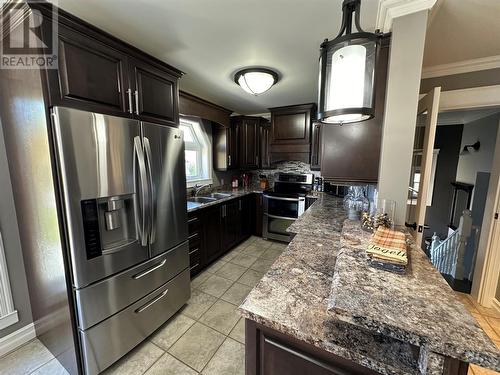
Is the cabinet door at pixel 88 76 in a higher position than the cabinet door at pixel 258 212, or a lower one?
higher

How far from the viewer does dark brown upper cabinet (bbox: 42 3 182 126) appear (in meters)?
1.17

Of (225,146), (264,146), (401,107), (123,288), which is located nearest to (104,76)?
(123,288)

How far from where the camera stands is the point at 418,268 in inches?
35.6

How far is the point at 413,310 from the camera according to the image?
2.15 ft

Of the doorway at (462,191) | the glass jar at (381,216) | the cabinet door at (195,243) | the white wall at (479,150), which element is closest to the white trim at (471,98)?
the doorway at (462,191)

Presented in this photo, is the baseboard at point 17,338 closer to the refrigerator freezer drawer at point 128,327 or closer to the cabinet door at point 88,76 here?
the refrigerator freezer drawer at point 128,327

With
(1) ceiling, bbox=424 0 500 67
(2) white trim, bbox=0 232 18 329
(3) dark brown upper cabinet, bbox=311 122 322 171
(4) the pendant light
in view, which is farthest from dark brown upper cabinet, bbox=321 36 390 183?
(2) white trim, bbox=0 232 18 329

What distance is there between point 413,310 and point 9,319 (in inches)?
103

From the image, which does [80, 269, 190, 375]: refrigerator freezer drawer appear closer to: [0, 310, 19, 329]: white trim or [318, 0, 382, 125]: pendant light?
[0, 310, 19, 329]: white trim

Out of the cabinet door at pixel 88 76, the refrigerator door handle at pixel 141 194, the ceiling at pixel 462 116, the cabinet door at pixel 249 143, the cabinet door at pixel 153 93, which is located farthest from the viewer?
the cabinet door at pixel 249 143

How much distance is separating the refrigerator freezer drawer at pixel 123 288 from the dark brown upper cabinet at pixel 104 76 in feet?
3.73

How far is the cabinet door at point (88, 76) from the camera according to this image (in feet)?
3.83

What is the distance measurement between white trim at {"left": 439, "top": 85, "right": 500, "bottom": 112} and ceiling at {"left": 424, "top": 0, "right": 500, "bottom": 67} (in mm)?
289

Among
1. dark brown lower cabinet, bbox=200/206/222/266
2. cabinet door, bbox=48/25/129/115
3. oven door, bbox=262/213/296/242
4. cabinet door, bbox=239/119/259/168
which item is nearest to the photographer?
cabinet door, bbox=48/25/129/115
